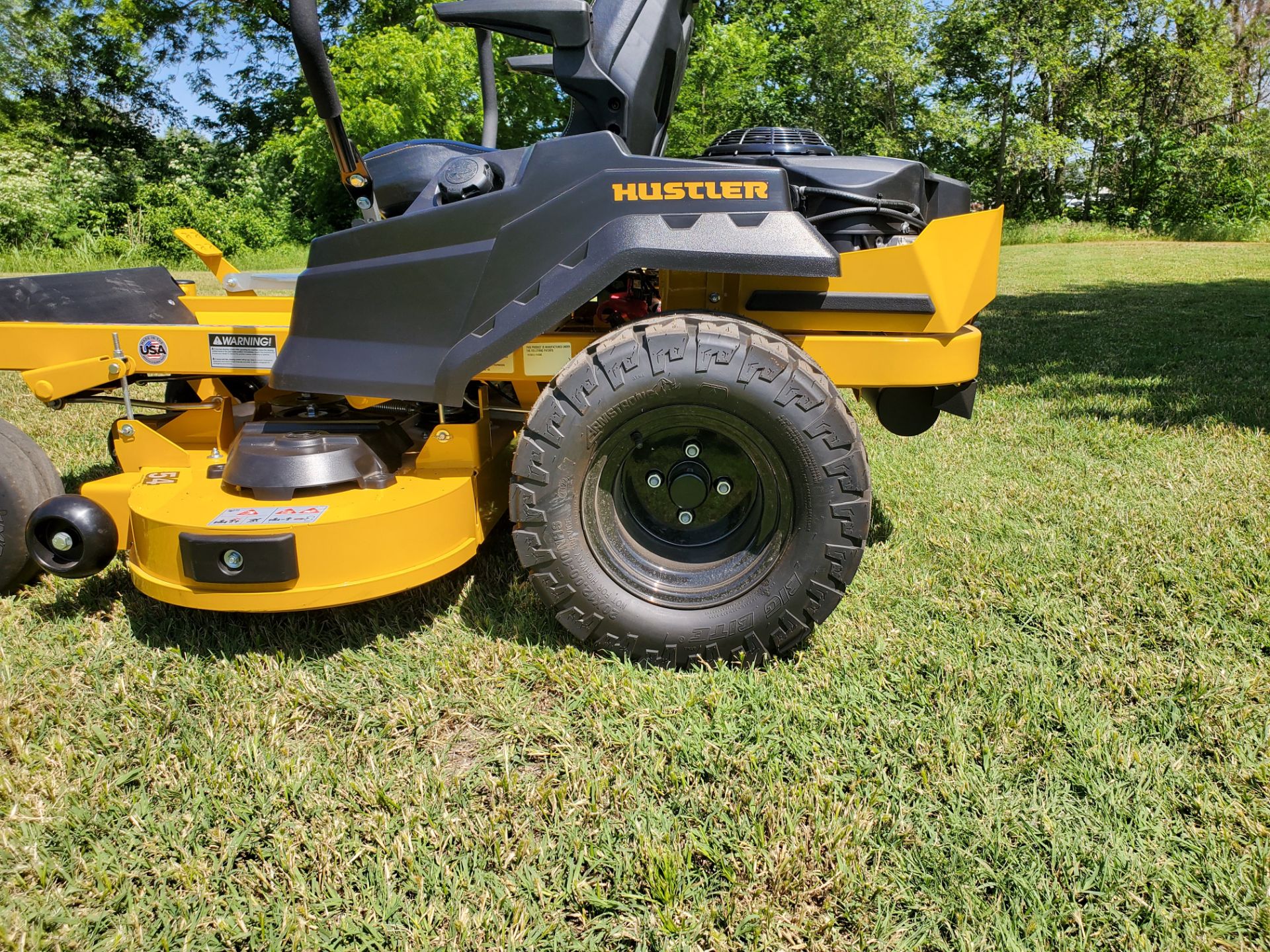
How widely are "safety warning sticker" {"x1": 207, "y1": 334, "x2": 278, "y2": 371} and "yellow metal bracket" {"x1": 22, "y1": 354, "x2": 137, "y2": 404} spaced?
0.28 metres

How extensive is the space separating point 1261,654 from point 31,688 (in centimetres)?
345

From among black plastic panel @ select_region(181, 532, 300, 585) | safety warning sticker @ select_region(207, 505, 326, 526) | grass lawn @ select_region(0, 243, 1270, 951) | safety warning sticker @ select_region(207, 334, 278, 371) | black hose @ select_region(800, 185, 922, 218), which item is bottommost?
grass lawn @ select_region(0, 243, 1270, 951)

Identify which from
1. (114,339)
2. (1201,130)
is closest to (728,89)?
(1201,130)

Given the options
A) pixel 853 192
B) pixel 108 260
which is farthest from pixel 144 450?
pixel 108 260

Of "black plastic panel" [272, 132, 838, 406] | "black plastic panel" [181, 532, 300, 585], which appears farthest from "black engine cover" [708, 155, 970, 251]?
"black plastic panel" [181, 532, 300, 585]

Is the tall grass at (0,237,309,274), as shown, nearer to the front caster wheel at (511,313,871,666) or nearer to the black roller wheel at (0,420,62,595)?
the black roller wheel at (0,420,62,595)

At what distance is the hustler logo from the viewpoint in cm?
223

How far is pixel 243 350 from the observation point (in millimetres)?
2807

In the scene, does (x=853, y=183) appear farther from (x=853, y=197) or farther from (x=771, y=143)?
(x=771, y=143)

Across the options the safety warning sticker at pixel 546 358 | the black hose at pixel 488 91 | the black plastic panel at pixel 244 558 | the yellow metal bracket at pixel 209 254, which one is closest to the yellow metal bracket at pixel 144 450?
the black plastic panel at pixel 244 558

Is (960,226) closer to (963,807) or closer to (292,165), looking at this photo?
(963,807)

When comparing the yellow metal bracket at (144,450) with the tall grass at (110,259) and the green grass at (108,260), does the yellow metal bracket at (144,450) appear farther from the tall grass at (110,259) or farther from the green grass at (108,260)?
the tall grass at (110,259)

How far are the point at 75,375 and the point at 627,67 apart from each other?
6.69 ft

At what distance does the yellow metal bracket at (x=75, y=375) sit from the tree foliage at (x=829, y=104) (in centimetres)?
1735
